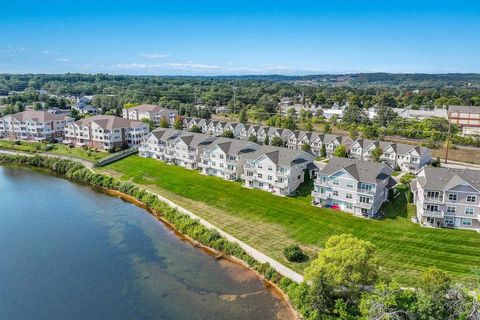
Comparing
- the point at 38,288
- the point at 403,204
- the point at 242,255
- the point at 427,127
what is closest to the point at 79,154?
the point at 38,288

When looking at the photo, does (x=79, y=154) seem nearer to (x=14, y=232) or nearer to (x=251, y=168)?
(x=14, y=232)

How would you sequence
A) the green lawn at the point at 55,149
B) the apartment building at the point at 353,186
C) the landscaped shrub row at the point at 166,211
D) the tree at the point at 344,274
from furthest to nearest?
1. the green lawn at the point at 55,149
2. the apartment building at the point at 353,186
3. the landscaped shrub row at the point at 166,211
4. the tree at the point at 344,274

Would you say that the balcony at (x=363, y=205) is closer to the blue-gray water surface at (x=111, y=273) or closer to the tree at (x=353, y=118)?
the blue-gray water surface at (x=111, y=273)

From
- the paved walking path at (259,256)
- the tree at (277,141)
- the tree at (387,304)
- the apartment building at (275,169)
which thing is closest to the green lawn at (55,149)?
the tree at (277,141)

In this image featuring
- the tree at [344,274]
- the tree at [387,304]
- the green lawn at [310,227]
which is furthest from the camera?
the green lawn at [310,227]

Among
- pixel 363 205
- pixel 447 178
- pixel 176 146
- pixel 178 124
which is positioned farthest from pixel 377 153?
pixel 178 124

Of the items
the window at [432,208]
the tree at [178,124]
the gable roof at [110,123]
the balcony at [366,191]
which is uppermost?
the gable roof at [110,123]

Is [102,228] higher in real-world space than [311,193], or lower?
lower

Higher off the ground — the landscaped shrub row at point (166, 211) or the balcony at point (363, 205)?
the balcony at point (363, 205)
